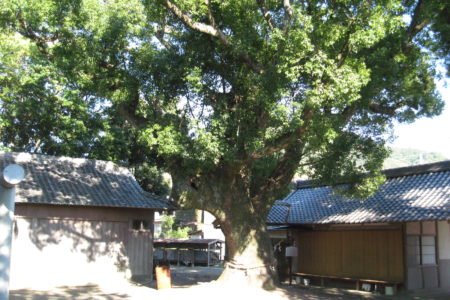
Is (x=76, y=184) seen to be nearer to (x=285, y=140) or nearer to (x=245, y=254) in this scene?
(x=245, y=254)

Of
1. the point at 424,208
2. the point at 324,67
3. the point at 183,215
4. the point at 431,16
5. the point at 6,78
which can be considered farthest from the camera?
the point at 183,215

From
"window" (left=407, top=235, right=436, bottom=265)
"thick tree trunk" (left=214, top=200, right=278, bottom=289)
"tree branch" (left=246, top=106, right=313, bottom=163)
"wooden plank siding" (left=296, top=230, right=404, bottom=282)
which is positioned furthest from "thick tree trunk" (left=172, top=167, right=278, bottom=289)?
"window" (left=407, top=235, right=436, bottom=265)

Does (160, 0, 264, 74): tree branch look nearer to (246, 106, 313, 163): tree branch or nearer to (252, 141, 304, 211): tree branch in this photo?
(246, 106, 313, 163): tree branch

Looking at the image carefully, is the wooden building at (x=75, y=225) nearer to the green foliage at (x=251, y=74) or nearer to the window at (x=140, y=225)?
the window at (x=140, y=225)

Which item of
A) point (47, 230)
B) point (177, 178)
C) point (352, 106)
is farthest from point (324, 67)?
point (47, 230)

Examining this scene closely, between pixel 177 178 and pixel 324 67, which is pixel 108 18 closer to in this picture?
pixel 177 178

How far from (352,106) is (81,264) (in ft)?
34.8

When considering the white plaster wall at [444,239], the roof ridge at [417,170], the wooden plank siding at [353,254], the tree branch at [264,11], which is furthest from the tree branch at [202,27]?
the white plaster wall at [444,239]

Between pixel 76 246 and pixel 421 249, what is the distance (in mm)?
11982

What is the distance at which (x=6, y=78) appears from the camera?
2141 centimetres

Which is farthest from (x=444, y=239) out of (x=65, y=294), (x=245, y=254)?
(x=65, y=294)

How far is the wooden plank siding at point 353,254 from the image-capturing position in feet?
51.5

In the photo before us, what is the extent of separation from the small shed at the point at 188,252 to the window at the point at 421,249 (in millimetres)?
14509

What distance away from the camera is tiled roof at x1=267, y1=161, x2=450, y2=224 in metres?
14.4
